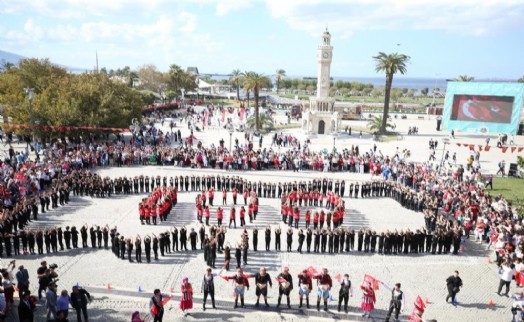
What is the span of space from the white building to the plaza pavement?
99.8ft

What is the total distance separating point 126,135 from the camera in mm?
48812

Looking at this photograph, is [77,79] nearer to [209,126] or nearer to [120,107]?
[120,107]

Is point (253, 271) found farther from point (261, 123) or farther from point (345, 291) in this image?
point (261, 123)

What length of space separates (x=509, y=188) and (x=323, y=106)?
2770cm

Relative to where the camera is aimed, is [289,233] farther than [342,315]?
Yes

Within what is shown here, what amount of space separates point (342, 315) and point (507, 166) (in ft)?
104

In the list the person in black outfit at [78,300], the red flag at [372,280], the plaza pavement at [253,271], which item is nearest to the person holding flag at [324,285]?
the plaza pavement at [253,271]

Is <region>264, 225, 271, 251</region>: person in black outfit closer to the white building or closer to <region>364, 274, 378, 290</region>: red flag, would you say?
<region>364, 274, 378, 290</region>: red flag

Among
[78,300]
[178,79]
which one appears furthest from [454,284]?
[178,79]

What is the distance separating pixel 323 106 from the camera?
52.8 m

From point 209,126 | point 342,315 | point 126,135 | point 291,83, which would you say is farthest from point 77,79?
point 291,83

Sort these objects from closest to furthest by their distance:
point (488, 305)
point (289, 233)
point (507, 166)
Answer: point (488, 305)
point (289, 233)
point (507, 166)

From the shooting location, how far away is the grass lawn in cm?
2647

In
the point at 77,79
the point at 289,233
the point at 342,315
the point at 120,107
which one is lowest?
the point at 342,315
